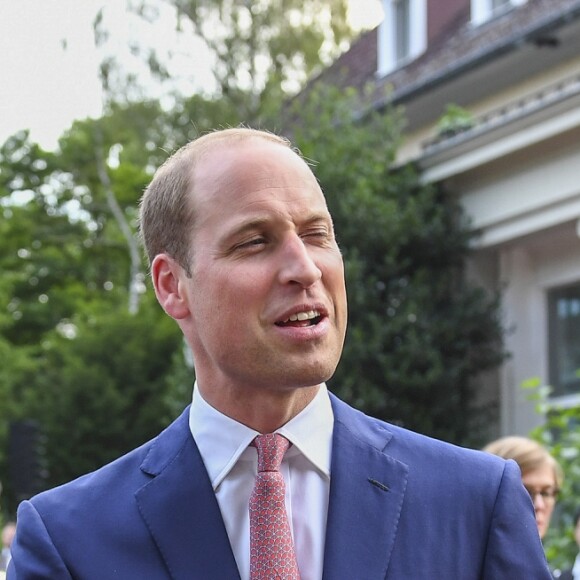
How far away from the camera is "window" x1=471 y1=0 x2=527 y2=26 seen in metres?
19.7

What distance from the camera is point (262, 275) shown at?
2471 millimetres

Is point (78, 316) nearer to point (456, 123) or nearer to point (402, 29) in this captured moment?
point (402, 29)

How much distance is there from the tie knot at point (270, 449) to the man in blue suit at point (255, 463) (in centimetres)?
2

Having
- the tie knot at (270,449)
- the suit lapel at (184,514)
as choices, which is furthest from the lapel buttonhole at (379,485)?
the suit lapel at (184,514)

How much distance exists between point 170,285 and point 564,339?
542 inches

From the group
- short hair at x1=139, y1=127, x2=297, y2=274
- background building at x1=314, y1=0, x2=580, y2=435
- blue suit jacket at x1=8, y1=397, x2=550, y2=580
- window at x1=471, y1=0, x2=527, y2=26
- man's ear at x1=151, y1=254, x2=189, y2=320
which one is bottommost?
blue suit jacket at x1=8, y1=397, x2=550, y2=580

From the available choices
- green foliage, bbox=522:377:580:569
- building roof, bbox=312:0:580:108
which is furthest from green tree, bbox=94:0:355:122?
green foliage, bbox=522:377:580:569

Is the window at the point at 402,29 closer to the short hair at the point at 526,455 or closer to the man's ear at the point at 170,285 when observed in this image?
the short hair at the point at 526,455

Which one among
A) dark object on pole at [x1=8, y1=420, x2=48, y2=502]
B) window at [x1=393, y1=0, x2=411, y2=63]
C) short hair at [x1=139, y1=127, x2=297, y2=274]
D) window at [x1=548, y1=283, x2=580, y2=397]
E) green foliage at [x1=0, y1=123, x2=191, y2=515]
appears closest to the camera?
short hair at [x1=139, y1=127, x2=297, y2=274]

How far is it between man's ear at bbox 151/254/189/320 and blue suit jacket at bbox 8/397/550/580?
26 cm

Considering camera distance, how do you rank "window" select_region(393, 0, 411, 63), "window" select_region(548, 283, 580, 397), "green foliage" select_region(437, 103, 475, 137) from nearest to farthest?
"window" select_region(548, 283, 580, 397) < "green foliage" select_region(437, 103, 475, 137) < "window" select_region(393, 0, 411, 63)

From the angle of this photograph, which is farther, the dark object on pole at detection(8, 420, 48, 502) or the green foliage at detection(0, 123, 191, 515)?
the green foliage at detection(0, 123, 191, 515)

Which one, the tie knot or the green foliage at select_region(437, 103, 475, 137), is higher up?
the green foliage at select_region(437, 103, 475, 137)

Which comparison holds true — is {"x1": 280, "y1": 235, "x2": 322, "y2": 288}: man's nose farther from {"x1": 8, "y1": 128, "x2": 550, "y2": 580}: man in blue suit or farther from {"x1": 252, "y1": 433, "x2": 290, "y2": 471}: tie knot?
{"x1": 252, "y1": 433, "x2": 290, "y2": 471}: tie knot
